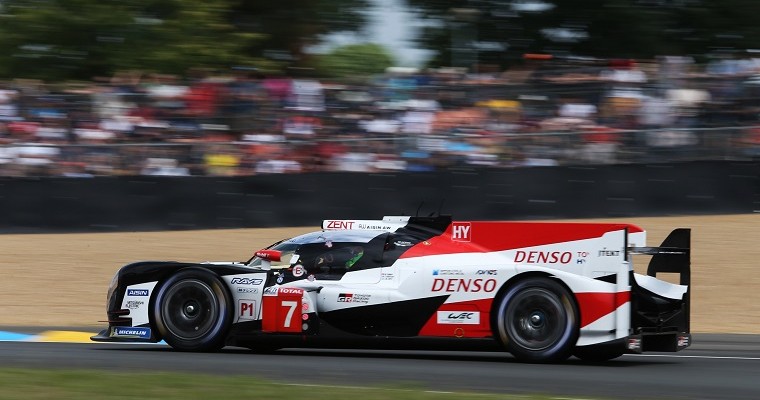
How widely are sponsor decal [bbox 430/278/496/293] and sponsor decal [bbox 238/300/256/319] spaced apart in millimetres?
1434

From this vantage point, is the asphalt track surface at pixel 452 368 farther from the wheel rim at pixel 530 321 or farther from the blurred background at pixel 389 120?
the blurred background at pixel 389 120

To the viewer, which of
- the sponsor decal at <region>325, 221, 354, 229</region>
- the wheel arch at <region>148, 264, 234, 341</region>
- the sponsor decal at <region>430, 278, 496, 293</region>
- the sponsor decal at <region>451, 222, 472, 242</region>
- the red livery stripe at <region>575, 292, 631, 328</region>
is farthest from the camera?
the sponsor decal at <region>325, 221, 354, 229</region>

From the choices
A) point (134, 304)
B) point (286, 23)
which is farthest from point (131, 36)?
point (134, 304)

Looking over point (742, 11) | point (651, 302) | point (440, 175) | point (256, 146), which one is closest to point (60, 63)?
point (256, 146)

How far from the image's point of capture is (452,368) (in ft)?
26.1

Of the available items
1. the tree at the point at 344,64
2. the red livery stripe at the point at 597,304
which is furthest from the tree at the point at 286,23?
the red livery stripe at the point at 597,304

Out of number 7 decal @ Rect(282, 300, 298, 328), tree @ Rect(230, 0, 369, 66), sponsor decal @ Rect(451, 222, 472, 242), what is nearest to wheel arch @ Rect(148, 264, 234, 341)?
number 7 decal @ Rect(282, 300, 298, 328)

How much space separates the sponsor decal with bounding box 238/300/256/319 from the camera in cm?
860

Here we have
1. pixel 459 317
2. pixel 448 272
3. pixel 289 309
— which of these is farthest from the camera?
pixel 289 309

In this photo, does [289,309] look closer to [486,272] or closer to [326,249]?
[326,249]

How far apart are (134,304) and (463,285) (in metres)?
2.66

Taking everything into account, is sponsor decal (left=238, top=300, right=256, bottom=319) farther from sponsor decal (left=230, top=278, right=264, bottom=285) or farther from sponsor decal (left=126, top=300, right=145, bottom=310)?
sponsor decal (left=126, top=300, right=145, bottom=310)

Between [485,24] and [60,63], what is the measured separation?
1005 cm

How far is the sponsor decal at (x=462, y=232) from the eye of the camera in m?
8.50
